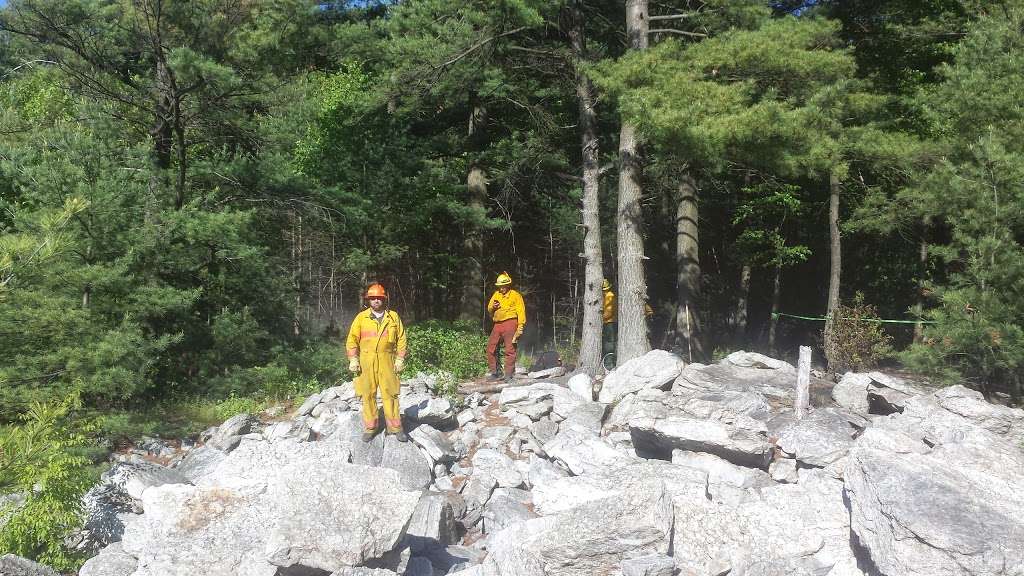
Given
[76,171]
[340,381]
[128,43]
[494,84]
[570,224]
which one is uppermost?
[128,43]

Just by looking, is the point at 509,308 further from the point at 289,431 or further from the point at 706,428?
the point at 706,428

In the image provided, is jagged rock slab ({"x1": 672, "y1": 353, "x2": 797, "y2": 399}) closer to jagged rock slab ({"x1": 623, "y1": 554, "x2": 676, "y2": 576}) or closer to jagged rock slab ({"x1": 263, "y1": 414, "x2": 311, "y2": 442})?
jagged rock slab ({"x1": 623, "y1": 554, "x2": 676, "y2": 576})

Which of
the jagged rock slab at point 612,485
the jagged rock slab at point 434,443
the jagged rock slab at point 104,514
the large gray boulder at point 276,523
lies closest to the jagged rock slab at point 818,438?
the jagged rock slab at point 612,485

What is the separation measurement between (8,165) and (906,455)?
11145 mm

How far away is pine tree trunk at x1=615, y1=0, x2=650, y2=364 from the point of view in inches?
448

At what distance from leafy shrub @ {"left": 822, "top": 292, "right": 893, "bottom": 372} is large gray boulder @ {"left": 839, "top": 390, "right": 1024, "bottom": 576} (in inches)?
229

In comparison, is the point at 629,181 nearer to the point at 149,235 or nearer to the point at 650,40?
the point at 650,40

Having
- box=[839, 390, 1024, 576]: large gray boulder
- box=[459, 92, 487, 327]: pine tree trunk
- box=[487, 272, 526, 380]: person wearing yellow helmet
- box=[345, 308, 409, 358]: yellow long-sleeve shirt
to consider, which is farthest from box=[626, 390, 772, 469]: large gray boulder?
→ box=[459, 92, 487, 327]: pine tree trunk

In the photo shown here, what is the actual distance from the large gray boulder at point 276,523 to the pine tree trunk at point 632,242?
222 inches

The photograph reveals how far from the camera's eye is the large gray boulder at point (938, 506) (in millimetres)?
5312

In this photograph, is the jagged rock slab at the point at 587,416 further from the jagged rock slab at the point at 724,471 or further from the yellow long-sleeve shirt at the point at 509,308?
the yellow long-sleeve shirt at the point at 509,308

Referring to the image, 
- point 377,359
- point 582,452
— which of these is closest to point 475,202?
point 377,359

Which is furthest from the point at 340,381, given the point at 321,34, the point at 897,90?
the point at 897,90

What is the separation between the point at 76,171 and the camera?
1018 centimetres
